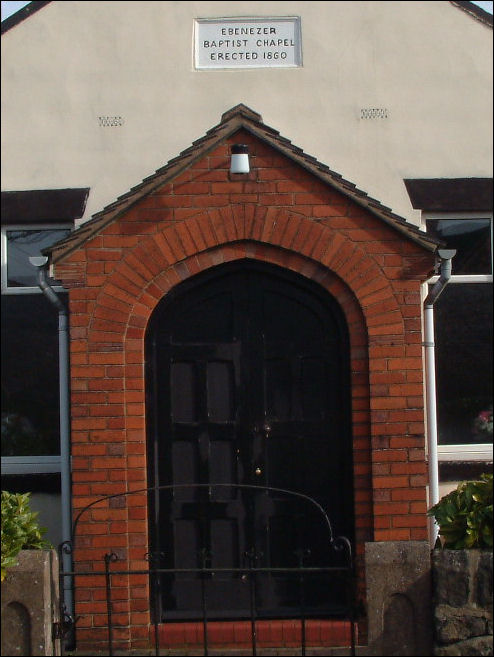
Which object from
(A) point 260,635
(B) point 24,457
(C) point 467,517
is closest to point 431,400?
(C) point 467,517

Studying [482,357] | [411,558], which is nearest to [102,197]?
[482,357]

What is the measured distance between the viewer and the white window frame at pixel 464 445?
8.61 m

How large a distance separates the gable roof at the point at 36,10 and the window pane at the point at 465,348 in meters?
2.48

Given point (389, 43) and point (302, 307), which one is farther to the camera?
point (389, 43)

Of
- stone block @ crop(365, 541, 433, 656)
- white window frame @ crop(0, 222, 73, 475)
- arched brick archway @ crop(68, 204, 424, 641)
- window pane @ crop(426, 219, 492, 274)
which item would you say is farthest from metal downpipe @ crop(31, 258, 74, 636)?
window pane @ crop(426, 219, 492, 274)

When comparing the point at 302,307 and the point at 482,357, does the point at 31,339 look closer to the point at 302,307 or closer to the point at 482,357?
the point at 302,307

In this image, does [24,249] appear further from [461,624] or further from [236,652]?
Answer: [461,624]

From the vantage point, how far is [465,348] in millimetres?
8852

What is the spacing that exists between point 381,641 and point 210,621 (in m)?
1.68

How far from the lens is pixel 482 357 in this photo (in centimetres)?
884

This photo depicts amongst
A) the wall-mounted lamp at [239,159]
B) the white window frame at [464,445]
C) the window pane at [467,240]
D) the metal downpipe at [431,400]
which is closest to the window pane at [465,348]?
the white window frame at [464,445]

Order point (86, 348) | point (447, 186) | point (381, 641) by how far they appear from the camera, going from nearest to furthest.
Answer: point (381, 641)
point (86, 348)
point (447, 186)

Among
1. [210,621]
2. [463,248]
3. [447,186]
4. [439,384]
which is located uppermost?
[447,186]

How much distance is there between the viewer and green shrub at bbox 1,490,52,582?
18.5ft
